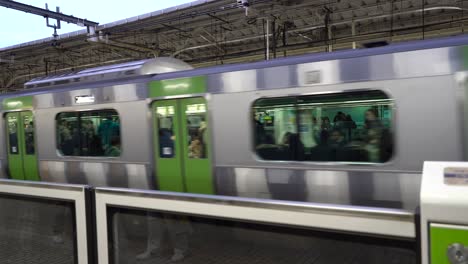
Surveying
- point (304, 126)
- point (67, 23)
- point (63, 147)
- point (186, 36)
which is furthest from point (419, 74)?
point (67, 23)

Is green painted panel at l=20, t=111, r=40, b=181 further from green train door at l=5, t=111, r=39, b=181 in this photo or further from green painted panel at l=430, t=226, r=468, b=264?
green painted panel at l=430, t=226, r=468, b=264

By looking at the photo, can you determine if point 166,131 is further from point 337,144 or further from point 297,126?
point 337,144

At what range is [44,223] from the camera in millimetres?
2611

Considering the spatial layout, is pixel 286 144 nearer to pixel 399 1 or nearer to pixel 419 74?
pixel 419 74

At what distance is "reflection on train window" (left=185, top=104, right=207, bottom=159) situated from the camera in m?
6.11

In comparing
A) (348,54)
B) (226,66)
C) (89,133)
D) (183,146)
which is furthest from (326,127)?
(89,133)

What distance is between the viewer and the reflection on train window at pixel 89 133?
719 cm

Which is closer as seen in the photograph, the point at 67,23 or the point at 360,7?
the point at 360,7

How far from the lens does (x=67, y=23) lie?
12.2m

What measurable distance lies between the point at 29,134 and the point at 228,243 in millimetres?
7881

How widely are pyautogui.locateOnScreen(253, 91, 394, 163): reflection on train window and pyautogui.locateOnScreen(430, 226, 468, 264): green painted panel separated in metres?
3.52

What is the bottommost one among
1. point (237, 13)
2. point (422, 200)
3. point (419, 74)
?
point (422, 200)

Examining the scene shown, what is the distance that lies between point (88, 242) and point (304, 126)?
136 inches

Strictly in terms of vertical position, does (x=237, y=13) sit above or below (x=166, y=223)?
above
